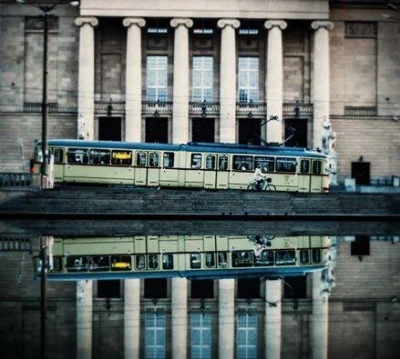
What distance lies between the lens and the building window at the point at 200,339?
10227mm

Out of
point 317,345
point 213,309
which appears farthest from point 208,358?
point 213,309

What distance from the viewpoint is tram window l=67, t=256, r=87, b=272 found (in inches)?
705

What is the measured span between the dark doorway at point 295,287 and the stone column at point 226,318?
846 mm

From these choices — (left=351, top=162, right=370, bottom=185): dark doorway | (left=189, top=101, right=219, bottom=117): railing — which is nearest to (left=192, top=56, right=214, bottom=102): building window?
(left=189, top=101, right=219, bottom=117): railing

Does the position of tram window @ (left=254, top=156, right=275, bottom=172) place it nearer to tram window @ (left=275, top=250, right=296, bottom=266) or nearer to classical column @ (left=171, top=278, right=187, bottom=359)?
tram window @ (left=275, top=250, right=296, bottom=266)

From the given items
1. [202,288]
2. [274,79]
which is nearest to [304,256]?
[202,288]

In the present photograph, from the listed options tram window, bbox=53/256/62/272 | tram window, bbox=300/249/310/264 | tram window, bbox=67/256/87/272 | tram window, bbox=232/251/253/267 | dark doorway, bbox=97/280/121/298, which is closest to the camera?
dark doorway, bbox=97/280/121/298

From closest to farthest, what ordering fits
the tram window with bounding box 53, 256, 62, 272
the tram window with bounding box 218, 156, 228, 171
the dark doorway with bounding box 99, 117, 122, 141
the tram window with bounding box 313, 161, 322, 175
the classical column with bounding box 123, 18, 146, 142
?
the tram window with bounding box 53, 256, 62, 272 < the tram window with bounding box 218, 156, 228, 171 < the tram window with bounding box 313, 161, 322, 175 < the classical column with bounding box 123, 18, 146, 142 < the dark doorway with bounding box 99, 117, 122, 141

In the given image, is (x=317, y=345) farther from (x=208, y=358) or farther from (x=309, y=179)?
(x=309, y=179)

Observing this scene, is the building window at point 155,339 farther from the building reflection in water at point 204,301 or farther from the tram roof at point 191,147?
the tram roof at point 191,147

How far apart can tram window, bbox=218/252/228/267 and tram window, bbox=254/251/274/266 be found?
654mm

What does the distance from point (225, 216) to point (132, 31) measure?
62.5 ft

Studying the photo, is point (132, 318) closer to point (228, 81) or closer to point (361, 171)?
point (228, 81)

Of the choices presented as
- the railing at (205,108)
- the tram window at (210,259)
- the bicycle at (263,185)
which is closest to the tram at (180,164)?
the bicycle at (263,185)
